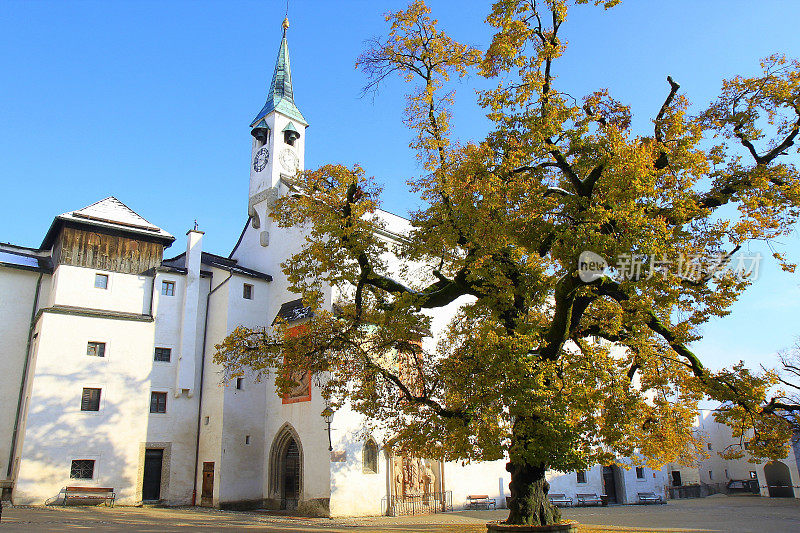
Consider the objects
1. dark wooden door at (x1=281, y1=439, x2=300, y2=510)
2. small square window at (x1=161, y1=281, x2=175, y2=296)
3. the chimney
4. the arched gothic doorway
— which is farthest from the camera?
the arched gothic doorway

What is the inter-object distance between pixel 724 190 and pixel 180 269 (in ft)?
80.7

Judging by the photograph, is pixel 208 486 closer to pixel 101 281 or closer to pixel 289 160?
pixel 101 281

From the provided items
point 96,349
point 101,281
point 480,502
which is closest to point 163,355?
point 96,349

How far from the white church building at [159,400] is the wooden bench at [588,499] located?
4735 mm

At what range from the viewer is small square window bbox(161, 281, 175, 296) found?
28255mm

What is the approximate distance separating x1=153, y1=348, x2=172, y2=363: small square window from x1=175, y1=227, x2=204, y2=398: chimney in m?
0.52

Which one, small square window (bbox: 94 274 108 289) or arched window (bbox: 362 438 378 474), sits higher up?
small square window (bbox: 94 274 108 289)

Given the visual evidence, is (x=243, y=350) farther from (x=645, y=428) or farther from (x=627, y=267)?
(x=645, y=428)

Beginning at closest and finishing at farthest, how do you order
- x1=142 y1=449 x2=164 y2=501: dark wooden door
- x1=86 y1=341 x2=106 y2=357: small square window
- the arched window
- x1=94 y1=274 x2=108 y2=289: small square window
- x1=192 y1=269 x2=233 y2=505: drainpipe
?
1. the arched window
2. x1=86 y1=341 x2=106 y2=357: small square window
3. x1=142 y1=449 x2=164 y2=501: dark wooden door
4. x1=94 y1=274 x2=108 y2=289: small square window
5. x1=192 y1=269 x2=233 y2=505: drainpipe

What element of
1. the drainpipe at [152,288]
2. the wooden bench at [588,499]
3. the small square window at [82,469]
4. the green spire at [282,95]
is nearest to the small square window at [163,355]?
the drainpipe at [152,288]

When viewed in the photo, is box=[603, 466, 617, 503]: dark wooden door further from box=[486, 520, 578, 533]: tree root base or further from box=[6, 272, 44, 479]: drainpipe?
box=[6, 272, 44, 479]: drainpipe

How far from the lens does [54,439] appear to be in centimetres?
2383

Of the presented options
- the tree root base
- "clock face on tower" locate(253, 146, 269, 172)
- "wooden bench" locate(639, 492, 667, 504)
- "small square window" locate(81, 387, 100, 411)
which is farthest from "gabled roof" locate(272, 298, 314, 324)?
"wooden bench" locate(639, 492, 667, 504)

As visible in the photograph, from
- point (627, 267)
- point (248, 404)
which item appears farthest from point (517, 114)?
point (248, 404)
